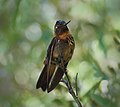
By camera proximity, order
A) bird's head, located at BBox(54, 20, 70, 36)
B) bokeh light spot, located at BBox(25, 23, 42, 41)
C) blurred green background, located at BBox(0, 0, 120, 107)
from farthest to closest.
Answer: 1. bokeh light spot, located at BBox(25, 23, 42, 41)
2. blurred green background, located at BBox(0, 0, 120, 107)
3. bird's head, located at BBox(54, 20, 70, 36)

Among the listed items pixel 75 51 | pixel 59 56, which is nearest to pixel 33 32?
pixel 75 51

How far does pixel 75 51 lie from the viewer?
13.0 ft

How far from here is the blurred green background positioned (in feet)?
10.2

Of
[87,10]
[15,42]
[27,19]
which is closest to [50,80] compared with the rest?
[87,10]

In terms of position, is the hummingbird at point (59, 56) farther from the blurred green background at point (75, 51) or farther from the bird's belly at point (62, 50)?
the blurred green background at point (75, 51)

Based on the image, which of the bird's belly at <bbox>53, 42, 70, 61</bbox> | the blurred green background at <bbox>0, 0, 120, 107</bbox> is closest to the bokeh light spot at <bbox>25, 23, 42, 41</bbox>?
the blurred green background at <bbox>0, 0, 120, 107</bbox>

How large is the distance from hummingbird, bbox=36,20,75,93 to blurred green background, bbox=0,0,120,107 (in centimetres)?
96

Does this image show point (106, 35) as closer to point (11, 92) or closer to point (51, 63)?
point (11, 92)

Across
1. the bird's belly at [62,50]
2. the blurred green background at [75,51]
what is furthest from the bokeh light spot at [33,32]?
the bird's belly at [62,50]

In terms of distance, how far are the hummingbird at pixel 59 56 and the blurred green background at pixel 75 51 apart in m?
0.96

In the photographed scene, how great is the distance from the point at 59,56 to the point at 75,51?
2.09 metres

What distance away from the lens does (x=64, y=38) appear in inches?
72.6

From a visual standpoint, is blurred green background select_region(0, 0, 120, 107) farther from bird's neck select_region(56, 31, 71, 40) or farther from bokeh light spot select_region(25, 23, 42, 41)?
bird's neck select_region(56, 31, 71, 40)

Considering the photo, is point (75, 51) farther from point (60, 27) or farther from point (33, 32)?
point (60, 27)
